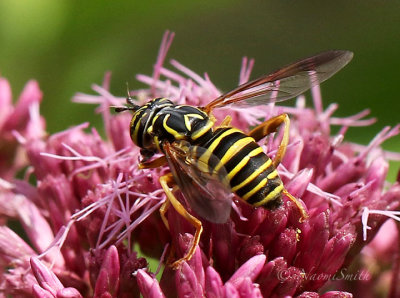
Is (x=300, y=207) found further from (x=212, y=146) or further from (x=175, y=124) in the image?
(x=175, y=124)

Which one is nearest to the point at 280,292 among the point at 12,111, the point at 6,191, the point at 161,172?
the point at 161,172

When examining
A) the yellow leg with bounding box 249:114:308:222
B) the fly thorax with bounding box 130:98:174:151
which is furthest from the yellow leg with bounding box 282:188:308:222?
the fly thorax with bounding box 130:98:174:151

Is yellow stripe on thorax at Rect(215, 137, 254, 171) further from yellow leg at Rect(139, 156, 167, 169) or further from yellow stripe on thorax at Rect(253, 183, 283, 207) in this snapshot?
yellow leg at Rect(139, 156, 167, 169)

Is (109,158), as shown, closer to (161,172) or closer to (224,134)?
(161,172)

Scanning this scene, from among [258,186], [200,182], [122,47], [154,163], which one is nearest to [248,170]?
[258,186]

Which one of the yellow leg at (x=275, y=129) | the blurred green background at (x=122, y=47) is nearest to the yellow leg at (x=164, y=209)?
the yellow leg at (x=275, y=129)

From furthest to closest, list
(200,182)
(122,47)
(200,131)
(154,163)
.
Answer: (122,47), (154,163), (200,131), (200,182)

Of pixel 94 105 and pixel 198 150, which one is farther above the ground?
pixel 198 150
